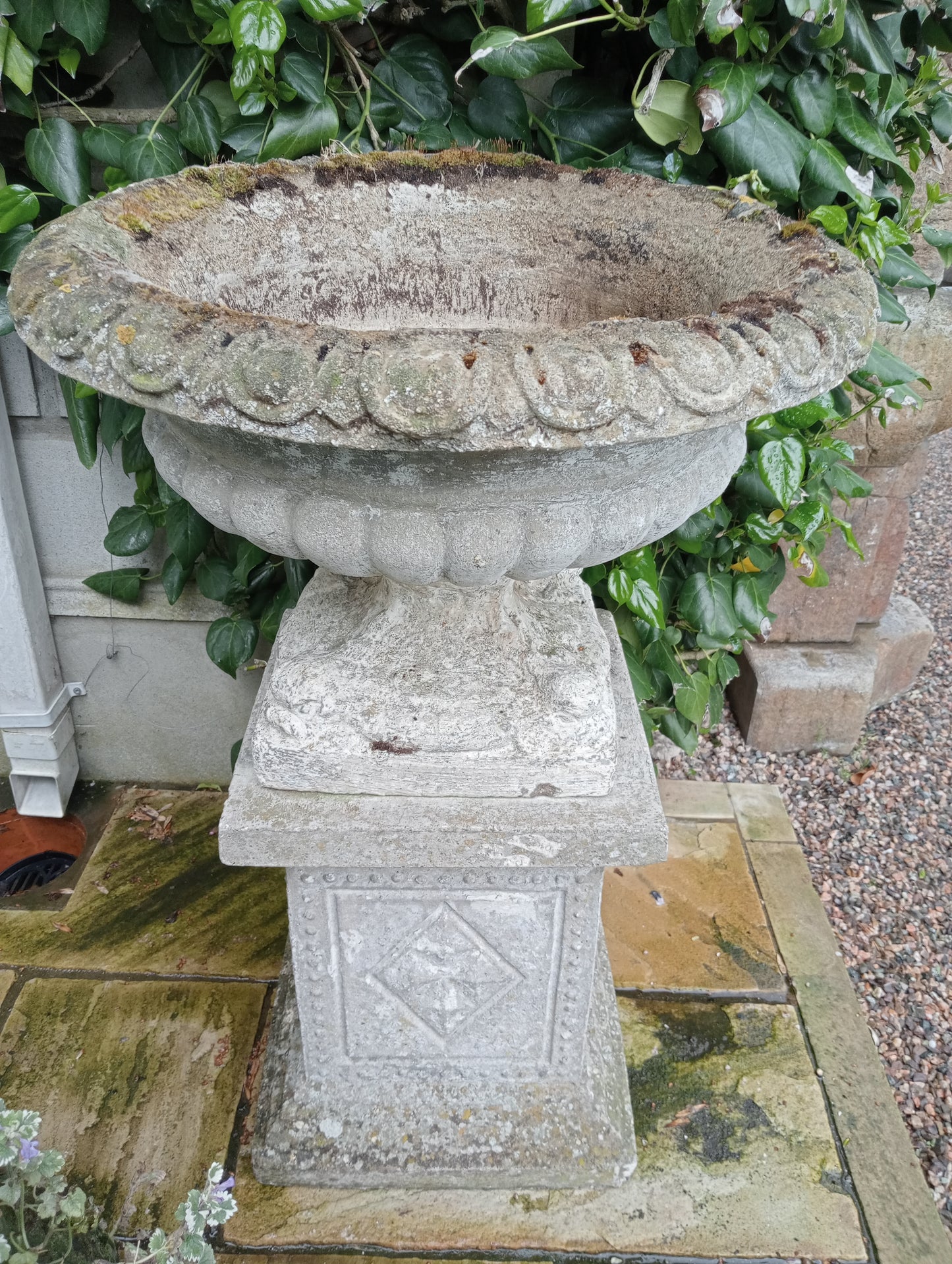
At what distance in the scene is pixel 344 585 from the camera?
4.72ft

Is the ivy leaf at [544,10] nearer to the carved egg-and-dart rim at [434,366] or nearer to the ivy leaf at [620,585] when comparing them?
the carved egg-and-dart rim at [434,366]

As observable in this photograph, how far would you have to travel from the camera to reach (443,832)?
46.2 inches

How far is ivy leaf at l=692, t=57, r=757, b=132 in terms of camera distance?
56.9 inches

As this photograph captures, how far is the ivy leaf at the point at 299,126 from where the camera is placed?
1523mm

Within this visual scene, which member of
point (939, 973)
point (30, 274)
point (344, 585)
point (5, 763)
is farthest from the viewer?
point (5, 763)

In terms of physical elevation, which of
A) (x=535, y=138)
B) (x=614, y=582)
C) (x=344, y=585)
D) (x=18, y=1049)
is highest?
(x=535, y=138)

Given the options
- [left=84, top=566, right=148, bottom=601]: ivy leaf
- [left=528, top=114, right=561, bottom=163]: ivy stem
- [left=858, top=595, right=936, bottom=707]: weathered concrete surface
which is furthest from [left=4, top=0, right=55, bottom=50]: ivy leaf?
[left=858, top=595, right=936, bottom=707]: weathered concrete surface

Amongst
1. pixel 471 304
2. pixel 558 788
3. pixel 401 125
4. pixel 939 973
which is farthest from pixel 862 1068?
pixel 401 125

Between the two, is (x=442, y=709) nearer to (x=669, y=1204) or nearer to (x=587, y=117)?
(x=669, y=1204)

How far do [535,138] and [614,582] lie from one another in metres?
0.83

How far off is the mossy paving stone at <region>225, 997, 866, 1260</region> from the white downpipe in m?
1.06

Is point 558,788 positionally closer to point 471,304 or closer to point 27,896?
point 471,304

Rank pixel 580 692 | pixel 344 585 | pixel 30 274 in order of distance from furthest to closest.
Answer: pixel 344 585, pixel 580 692, pixel 30 274

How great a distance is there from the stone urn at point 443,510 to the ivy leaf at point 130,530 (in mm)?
651
